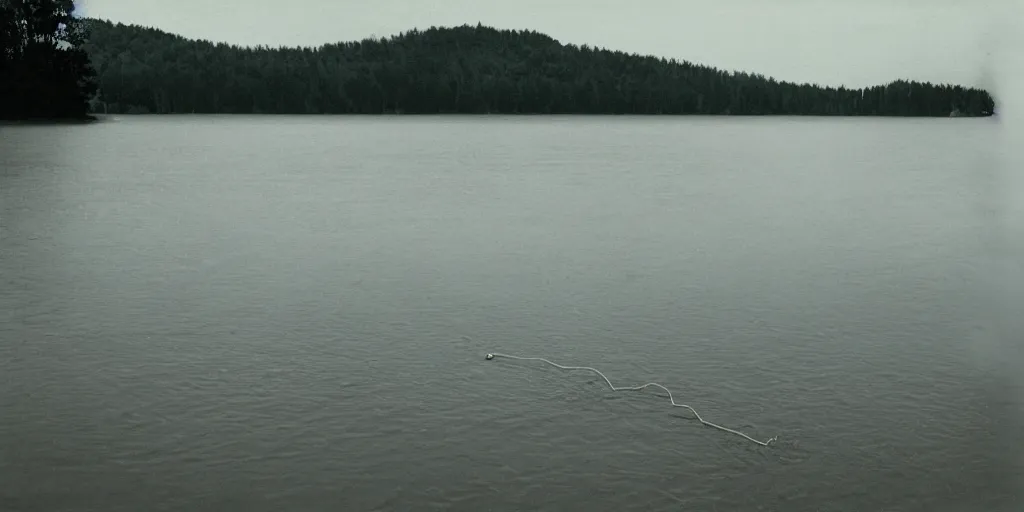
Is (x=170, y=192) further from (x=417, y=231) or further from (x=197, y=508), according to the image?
(x=197, y=508)

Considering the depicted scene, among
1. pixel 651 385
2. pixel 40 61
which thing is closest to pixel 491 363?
pixel 651 385

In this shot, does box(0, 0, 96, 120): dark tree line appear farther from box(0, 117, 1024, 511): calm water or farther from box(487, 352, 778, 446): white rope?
box(487, 352, 778, 446): white rope

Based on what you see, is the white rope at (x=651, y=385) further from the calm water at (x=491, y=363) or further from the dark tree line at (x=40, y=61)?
the dark tree line at (x=40, y=61)

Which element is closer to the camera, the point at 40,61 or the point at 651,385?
the point at 651,385

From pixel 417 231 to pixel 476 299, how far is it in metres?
7.81

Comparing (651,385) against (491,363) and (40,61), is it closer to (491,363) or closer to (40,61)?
(491,363)

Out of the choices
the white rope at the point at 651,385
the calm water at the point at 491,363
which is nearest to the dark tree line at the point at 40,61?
the calm water at the point at 491,363

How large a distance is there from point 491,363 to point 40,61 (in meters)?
92.1

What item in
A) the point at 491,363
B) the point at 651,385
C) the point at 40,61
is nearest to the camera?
the point at 651,385

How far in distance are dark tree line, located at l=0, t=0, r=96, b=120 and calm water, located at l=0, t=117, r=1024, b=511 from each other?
74.3 meters

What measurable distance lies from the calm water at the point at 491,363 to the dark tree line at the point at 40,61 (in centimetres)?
7431

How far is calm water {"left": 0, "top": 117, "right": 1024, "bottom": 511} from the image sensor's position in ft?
24.7

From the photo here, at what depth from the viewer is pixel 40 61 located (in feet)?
302

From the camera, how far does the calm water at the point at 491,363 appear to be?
7523mm
